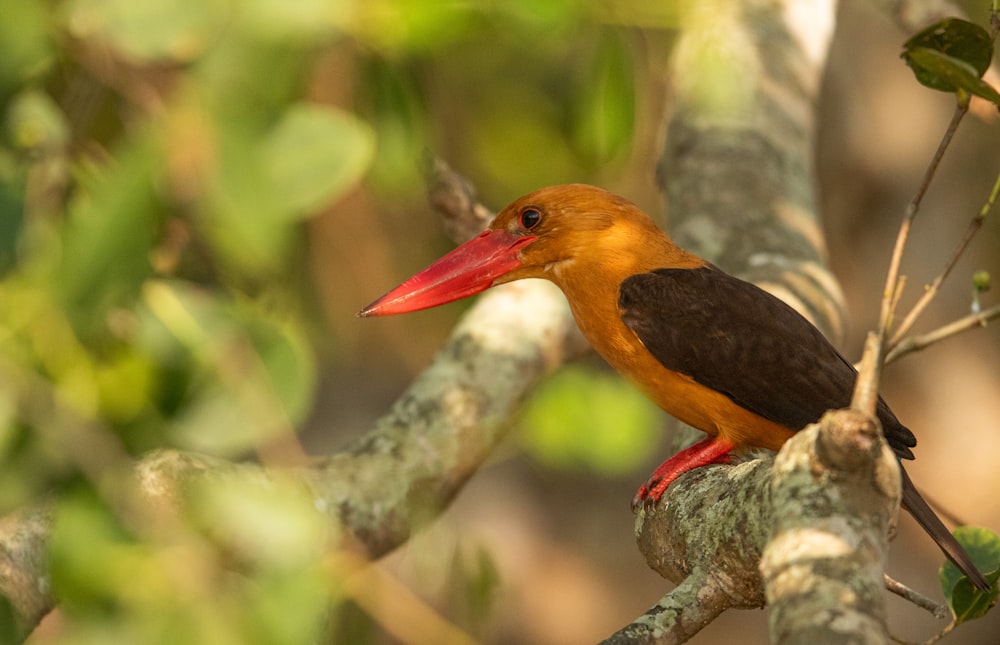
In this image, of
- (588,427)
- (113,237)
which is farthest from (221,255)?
(588,427)

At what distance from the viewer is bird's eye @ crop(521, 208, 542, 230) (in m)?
2.65

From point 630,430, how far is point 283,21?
142cm

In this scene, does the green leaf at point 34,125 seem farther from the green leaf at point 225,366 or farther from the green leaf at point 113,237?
the green leaf at point 113,237

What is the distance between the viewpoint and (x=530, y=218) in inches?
105

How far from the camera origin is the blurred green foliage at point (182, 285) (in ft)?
3.82

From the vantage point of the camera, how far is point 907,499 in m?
1.96

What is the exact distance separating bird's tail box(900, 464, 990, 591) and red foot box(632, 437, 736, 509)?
0.42 metres

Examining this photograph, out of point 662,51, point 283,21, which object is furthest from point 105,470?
point 662,51

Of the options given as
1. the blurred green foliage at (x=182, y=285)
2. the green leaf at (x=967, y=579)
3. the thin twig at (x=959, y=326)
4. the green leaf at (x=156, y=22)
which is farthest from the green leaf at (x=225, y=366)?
the green leaf at (x=967, y=579)

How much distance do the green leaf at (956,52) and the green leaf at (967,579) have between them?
74 centimetres

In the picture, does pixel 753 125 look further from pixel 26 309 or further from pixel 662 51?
pixel 26 309

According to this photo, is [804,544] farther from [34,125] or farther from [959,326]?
[34,125]

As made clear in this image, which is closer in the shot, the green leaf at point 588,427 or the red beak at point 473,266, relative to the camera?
the green leaf at point 588,427

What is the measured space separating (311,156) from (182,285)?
0.56 meters
